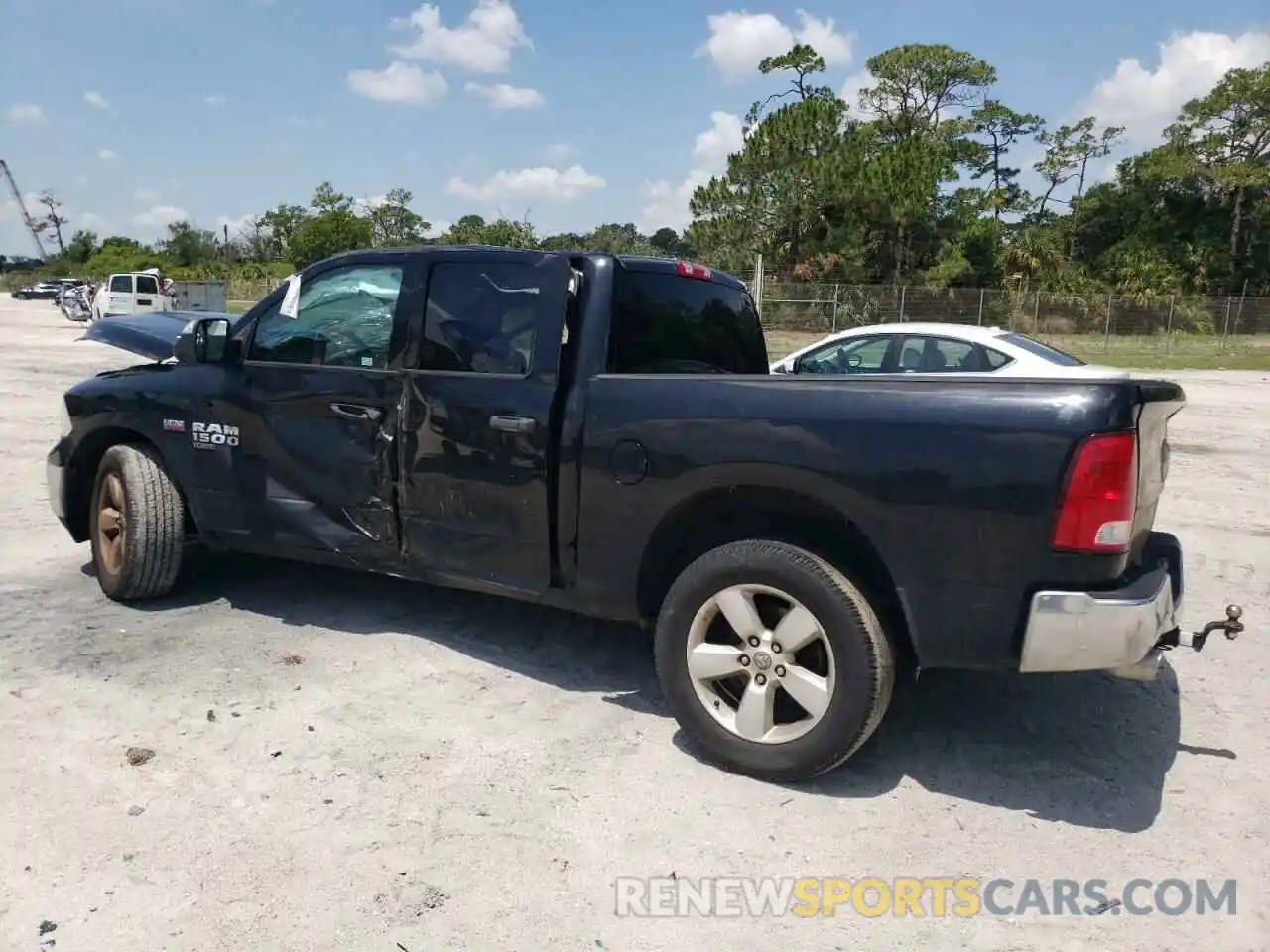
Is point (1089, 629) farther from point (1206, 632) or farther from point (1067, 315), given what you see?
point (1067, 315)

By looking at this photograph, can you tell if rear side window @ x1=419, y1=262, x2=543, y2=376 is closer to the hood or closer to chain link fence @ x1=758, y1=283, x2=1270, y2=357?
the hood

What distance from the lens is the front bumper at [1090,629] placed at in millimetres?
2900

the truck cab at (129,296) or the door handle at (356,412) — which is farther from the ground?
the truck cab at (129,296)

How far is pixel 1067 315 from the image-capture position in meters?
36.7

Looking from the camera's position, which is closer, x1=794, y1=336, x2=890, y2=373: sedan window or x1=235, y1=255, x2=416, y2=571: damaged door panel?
x1=235, y1=255, x2=416, y2=571: damaged door panel

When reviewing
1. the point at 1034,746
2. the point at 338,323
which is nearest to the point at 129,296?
the point at 338,323

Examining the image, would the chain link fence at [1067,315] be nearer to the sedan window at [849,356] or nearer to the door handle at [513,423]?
the sedan window at [849,356]

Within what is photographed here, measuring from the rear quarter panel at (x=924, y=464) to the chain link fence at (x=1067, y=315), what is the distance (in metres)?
30.9

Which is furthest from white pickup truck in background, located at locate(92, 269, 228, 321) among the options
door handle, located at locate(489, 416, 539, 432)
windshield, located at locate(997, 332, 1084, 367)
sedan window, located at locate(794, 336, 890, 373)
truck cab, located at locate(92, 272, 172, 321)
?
door handle, located at locate(489, 416, 539, 432)

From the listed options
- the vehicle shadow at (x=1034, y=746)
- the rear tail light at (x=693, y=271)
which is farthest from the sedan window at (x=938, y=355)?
the vehicle shadow at (x=1034, y=746)

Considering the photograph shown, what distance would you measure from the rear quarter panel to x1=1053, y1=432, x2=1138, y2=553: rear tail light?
0.04m

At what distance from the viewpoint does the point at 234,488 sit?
15.4ft

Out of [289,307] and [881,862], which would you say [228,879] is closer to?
[881,862]

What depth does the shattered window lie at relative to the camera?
4.36 metres
